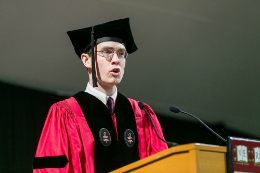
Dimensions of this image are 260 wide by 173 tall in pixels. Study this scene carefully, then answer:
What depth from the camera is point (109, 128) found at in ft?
8.24

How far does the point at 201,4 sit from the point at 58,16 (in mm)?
1502

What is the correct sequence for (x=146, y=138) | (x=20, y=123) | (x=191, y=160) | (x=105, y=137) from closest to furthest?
(x=191, y=160), (x=105, y=137), (x=146, y=138), (x=20, y=123)

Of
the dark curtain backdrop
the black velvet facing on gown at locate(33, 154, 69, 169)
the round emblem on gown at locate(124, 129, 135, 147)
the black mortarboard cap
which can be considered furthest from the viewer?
the dark curtain backdrop

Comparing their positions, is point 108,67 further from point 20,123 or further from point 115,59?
point 20,123

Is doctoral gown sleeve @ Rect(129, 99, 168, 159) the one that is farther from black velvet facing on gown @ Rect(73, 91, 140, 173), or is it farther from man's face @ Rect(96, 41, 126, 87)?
man's face @ Rect(96, 41, 126, 87)

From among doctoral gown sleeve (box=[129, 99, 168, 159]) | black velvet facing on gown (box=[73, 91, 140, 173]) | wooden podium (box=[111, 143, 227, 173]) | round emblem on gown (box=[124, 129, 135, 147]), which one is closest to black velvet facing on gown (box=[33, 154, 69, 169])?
black velvet facing on gown (box=[73, 91, 140, 173])

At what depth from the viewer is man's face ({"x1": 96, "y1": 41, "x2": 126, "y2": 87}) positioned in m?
2.55

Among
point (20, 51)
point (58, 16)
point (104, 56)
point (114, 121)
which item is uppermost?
point (58, 16)

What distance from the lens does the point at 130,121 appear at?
2627 millimetres

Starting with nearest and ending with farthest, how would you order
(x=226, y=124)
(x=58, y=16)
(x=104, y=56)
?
(x=104, y=56) < (x=58, y=16) < (x=226, y=124)

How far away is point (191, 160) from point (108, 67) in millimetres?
1208

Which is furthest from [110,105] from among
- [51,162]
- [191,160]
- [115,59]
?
[191,160]

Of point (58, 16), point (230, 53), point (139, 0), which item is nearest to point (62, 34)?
point (58, 16)

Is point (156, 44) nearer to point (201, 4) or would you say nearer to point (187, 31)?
point (187, 31)
